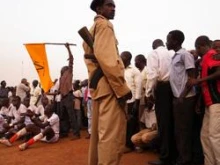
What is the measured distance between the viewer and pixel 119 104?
11.3ft

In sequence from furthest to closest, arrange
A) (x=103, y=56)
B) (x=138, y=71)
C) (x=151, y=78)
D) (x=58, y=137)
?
(x=58, y=137)
(x=138, y=71)
(x=151, y=78)
(x=103, y=56)

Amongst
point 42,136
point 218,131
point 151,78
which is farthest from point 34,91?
point 218,131

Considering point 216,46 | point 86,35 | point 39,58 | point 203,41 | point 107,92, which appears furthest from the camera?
point 39,58

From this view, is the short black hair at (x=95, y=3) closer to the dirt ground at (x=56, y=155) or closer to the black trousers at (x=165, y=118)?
the black trousers at (x=165, y=118)

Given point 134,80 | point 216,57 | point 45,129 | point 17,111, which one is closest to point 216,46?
point 216,57

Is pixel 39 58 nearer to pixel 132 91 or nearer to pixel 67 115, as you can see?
pixel 67 115

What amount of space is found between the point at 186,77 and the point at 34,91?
845cm

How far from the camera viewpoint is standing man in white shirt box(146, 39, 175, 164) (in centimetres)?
511

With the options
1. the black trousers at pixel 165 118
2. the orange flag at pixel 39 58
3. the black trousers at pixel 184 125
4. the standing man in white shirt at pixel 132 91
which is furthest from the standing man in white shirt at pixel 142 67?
the orange flag at pixel 39 58

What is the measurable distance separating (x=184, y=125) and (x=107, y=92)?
184 centimetres

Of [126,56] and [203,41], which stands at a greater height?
[203,41]

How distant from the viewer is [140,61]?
658 centimetres

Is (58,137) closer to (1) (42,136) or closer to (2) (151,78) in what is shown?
(1) (42,136)

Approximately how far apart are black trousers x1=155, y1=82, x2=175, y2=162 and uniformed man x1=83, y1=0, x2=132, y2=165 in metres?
1.72
